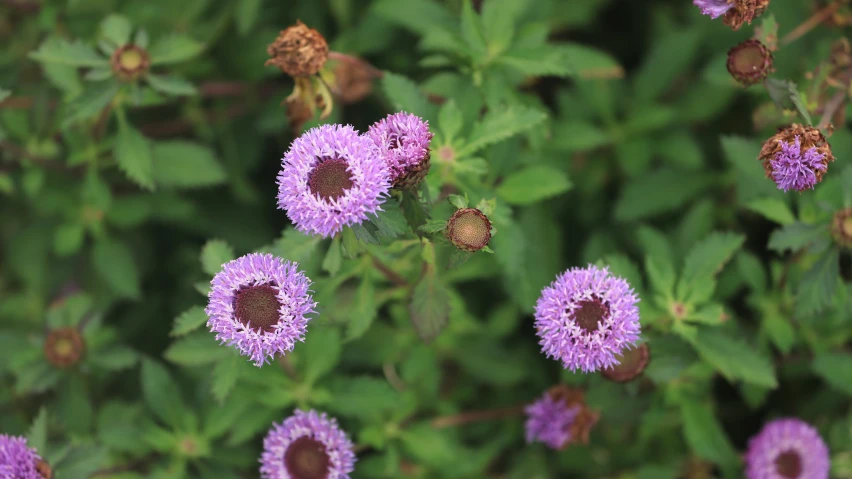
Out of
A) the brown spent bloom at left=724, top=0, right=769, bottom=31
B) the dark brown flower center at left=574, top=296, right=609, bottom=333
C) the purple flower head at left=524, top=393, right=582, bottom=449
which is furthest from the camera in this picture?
the purple flower head at left=524, top=393, right=582, bottom=449

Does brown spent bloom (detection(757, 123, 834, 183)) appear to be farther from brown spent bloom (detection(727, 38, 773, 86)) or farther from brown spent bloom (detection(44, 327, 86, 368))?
brown spent bloom (detection(44, 327, 86, 368))

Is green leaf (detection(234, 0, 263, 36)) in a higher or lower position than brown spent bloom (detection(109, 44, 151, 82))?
higher

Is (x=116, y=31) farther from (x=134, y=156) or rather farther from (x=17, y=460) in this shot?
(x=17, y=460)

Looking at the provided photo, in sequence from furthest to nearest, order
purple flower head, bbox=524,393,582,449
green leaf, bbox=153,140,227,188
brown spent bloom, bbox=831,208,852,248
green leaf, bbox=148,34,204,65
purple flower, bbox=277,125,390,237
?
green leaf, bbox=153,140,227,188 → green leaf, bbox=148,34,204,65 → purple flower head, bbox=524,393,582,449 → brown spent bloom, bbox=831,208,852,248 → purple flower, bbox=277,125,390,237

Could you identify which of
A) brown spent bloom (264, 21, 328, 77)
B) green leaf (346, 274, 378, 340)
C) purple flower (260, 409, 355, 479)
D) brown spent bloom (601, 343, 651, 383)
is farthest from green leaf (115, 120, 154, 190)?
brown spent bloom (601, 343, 651, 383)

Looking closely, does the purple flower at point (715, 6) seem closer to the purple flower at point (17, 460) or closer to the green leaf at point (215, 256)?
the green leaf at point (215, 256)

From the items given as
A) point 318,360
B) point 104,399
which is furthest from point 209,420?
point 104,399

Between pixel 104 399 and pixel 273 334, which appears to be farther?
pixel 104 399

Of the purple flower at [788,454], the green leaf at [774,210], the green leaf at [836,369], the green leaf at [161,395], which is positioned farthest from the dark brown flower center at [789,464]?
the green leaf at [161,395]

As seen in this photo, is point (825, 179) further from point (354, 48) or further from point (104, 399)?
point (104, 399)
